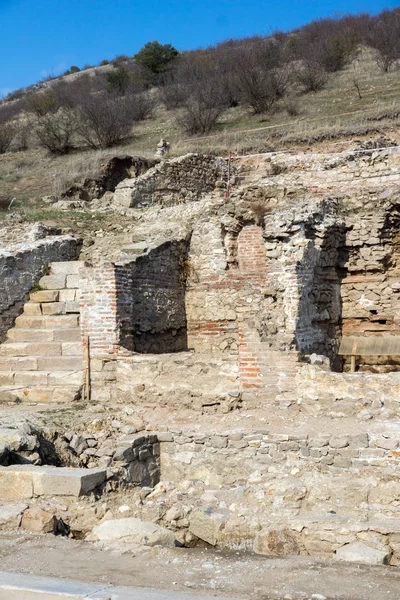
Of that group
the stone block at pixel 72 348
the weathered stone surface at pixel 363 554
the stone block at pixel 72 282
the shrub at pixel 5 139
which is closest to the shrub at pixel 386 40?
the shrub at pixel 5 139

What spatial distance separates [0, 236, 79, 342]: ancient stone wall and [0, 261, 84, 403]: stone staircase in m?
0.13

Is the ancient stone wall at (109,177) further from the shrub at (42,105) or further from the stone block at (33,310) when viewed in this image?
the shrub at (42,105)

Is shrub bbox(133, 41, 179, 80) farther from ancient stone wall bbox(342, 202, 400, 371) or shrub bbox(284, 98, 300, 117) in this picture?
ancient stone wall bbox(342, 202, 400, 371)

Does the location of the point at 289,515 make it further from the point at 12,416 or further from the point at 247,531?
the point at 12,416

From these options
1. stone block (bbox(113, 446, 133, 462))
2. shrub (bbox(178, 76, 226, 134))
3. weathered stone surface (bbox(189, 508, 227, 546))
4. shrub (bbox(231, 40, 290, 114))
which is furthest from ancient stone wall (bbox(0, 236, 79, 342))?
shrub (bbox(231, 40, 290, 114))

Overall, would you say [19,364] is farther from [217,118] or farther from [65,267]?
[217,118]

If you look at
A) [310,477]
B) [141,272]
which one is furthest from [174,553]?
[141,272]

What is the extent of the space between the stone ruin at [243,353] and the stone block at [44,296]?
41 millimetres

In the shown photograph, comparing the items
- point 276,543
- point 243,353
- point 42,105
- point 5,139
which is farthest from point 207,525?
point 42,105

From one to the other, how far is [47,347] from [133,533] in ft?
18.2

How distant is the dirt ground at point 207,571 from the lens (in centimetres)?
346

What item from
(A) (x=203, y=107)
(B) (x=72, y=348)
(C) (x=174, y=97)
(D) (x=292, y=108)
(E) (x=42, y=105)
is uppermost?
(E) (x=42, y=105)

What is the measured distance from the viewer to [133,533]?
4.68 meters

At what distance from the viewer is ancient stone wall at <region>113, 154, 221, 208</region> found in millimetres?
15734
